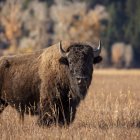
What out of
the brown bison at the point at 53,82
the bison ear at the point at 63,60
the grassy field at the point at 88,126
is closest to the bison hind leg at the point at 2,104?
the grassy field at the point at 88,126

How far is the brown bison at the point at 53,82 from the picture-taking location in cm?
1220

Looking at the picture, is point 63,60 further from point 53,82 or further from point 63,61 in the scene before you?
point 53,82

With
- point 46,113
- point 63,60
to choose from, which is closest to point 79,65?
point 63,60

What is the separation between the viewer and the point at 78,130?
38.3ft

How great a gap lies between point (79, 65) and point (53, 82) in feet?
2.62

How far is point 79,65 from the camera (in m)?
12.1

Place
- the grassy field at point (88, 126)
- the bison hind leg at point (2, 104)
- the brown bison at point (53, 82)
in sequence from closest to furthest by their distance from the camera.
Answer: the grassy field at point (88, 126) < the brown bison at point (53, 82) < the bison hind leg at point (2, 104)

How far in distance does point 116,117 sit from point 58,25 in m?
66.5

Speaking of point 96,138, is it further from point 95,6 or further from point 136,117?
point 95,6

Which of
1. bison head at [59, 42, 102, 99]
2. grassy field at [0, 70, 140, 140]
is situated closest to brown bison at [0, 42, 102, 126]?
bison head at [59, 42, 102, 99]

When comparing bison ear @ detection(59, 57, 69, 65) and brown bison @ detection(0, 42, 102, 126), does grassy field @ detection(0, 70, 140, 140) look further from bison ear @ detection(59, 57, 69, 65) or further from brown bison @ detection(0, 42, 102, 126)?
bison ear @ detection(59, 57, 69, 65)

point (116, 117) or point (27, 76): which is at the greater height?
point (27, 76)

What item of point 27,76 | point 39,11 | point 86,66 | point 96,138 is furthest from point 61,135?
point 39,11

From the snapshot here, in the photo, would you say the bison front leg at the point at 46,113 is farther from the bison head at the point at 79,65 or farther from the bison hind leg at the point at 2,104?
the bison hind leg at the point at 2,104
